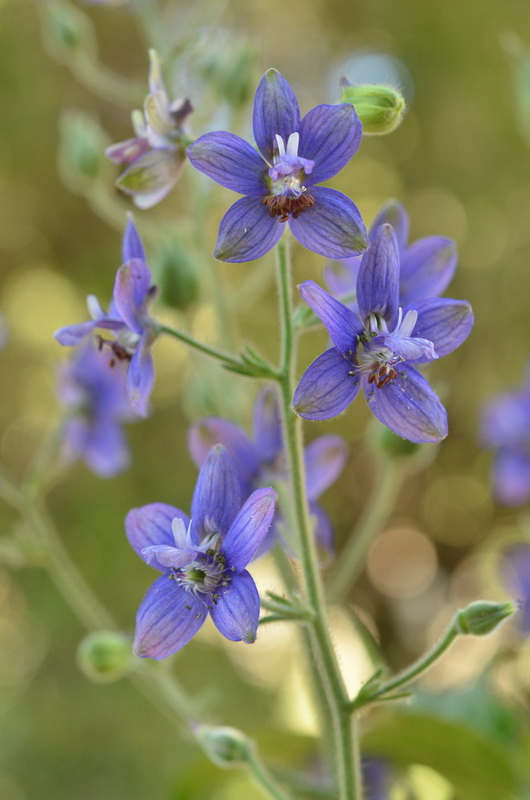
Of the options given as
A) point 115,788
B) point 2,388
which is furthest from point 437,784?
point 2,388

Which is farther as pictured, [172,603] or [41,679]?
[41,679]

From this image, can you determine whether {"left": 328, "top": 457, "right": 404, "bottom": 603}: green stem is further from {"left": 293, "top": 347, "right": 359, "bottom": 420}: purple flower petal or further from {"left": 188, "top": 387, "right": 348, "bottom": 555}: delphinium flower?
{"left": 293, "top": 347, "right": 359, "bottom": 420}: purple flower petal

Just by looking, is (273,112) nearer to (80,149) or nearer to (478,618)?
(478,618)

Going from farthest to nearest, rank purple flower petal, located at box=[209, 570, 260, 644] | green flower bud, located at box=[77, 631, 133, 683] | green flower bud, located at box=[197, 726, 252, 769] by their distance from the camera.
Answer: green flower bud, located at box=[77, 631, 133, 683]
green flower bud, located at box=[197, 726, 252, 769]
purple flower petal, located at box=[209, 570, 260, 644]

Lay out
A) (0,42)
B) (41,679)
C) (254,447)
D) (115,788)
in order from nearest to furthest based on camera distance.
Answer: (254,447) → (115,788) → (41,679) → (0,42)

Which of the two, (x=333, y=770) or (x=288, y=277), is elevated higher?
(x=288, y=277)

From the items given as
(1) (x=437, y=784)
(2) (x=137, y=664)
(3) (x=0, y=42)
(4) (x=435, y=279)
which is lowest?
(1) (x=437, y=784)

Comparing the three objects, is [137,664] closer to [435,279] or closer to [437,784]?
[437,784]

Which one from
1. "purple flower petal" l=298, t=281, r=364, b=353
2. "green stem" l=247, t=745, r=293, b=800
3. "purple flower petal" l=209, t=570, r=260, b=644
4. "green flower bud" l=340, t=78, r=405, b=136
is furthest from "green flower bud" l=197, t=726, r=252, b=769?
"green flower bud" l=340, t=78, r=405, b=136
